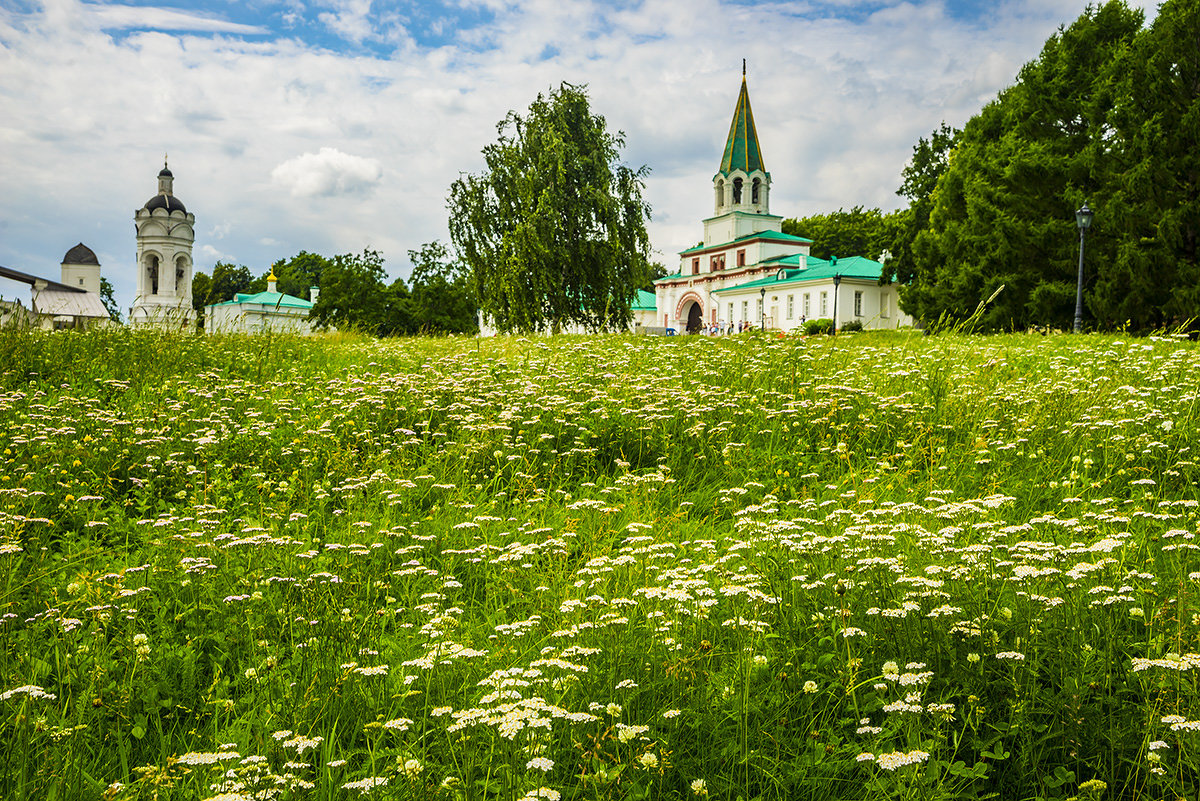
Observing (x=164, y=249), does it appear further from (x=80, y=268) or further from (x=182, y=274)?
(x=80, y=268)

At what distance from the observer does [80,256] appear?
7875 centimetres

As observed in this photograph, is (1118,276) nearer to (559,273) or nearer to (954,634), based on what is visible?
(559,273)

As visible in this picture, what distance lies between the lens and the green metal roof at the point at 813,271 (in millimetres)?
63094

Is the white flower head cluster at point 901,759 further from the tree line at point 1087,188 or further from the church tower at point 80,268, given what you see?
the church tower at point 80,268

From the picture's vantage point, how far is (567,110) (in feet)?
86.5

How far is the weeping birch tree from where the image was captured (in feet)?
84.0

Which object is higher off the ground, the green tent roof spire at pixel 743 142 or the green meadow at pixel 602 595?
the green tent roof spire at pixel 743 142

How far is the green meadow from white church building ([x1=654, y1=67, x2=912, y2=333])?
61374 millimetres

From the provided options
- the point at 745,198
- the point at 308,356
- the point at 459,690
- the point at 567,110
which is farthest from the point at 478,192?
the point at 745,198

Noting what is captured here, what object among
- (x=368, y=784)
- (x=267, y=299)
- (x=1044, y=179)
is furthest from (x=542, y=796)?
(x=267, y=299)

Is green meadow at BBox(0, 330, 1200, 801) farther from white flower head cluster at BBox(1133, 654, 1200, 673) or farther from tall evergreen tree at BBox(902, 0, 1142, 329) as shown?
tall evergreen tree at BBox(902, 0, 1142, 329)

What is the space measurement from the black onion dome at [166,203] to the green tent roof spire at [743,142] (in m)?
52.1

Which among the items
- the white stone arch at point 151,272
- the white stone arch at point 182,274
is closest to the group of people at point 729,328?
the white stone arch at point 182,274

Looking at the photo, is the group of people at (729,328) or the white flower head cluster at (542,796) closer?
the white flower head cluster at (542,796)
